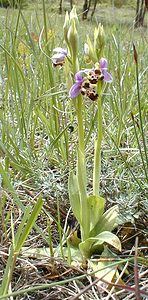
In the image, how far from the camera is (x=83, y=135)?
0.62 metres

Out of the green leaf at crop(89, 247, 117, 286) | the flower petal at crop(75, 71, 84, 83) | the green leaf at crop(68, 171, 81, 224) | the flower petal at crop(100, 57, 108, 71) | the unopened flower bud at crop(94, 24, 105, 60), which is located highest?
the unopened flower bud at crop(94, 24, 105, 60)

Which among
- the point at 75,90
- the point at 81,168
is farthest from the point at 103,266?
the point at 75,90

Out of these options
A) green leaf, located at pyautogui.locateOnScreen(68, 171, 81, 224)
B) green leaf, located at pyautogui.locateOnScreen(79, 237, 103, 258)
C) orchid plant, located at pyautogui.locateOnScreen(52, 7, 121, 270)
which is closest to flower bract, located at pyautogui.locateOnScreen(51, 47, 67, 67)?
orchid plant, located at pyautogui.locateOnScreen(52, 7, 121, 270)

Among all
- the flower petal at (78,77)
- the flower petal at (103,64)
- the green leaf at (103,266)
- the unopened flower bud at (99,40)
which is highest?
the unopened flower bud at (99,40)

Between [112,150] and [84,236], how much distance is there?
0.28 meters

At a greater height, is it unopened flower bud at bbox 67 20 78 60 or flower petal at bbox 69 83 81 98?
unopened flower bud at bbox 67 20 78 60

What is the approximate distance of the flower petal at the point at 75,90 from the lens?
58 cm

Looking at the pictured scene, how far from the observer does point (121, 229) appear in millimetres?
722

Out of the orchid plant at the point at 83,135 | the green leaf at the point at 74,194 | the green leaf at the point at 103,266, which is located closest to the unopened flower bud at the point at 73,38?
the orchid plant at the point at 83,135

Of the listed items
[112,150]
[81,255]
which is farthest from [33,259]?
[112,150]

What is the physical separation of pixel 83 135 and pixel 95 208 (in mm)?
124

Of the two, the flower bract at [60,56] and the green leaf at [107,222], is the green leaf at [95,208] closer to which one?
the green leaf at [107,222]

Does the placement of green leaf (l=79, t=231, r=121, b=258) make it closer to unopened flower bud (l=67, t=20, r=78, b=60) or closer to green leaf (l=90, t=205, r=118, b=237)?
green leaf (l=90, t=205, r=118, b=237)

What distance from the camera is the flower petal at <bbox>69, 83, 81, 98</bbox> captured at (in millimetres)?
582
